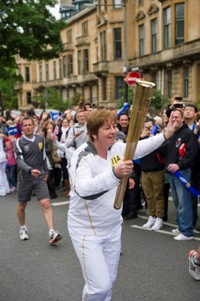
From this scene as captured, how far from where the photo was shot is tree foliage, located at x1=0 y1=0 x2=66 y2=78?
81.7 feet

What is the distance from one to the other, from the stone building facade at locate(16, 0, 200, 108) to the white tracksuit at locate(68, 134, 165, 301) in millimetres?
14626

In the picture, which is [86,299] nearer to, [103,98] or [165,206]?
[165,206]

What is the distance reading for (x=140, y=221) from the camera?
324 inches

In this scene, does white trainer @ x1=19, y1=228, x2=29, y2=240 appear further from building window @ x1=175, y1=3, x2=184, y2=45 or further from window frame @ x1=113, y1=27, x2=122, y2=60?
window frame @ x1=113, y1=27, x2=122, y2=60

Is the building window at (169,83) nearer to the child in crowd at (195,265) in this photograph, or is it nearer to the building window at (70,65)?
the building window at (70,65)

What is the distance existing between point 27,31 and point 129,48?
614 inches

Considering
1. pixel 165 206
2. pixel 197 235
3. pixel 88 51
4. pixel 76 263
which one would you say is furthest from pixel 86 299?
pixel 88 51

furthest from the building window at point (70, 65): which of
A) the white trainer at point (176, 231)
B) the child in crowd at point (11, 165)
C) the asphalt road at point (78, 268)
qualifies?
the white trainer at point (176, 231)

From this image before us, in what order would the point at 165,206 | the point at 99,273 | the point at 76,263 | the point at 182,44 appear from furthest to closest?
the point at 182,44, the point at 165,206, the point at 76,263, the point at 99,273

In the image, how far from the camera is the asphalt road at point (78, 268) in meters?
4.88

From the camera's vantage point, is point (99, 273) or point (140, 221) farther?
point (140, 221)

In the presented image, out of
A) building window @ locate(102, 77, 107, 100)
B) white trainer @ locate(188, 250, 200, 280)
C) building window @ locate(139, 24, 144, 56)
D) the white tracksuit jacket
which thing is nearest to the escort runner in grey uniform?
white trainer @ locate(188, 250, 200, 280)

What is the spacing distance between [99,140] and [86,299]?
1282 mm

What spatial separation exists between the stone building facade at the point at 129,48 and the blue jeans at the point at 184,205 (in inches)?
476
